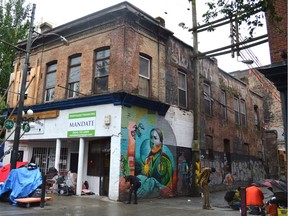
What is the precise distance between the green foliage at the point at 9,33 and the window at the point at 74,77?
972cm

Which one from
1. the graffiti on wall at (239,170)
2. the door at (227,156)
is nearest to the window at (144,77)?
the graffiti on wall at (239,170)

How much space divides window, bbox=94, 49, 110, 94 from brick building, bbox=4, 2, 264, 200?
0.05 metres

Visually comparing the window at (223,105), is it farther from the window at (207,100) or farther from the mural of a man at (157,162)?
the mural of a man at (157,162)

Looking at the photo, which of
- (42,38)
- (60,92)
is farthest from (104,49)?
(42,38)

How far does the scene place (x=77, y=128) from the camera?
15945 millimetres

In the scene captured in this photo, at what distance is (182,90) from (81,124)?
21.8 feet

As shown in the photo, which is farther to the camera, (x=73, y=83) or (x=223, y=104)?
(x=223, y=104)

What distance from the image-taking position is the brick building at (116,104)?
1493 centimetres

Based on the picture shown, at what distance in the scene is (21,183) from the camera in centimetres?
1200

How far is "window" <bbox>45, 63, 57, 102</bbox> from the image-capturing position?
1830 cm

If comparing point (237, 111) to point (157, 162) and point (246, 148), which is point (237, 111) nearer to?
point (246, 148)

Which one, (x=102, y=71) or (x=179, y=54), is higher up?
(x=179, y=54)

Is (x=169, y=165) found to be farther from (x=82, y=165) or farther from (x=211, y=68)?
(x=211, y=68)

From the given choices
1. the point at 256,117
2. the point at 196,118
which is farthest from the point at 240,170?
the point at 196,118
